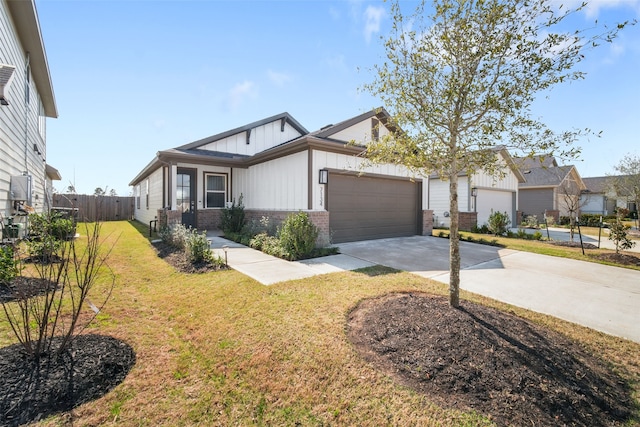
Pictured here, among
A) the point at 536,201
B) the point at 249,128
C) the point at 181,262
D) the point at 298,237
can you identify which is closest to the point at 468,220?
the point at 298,237

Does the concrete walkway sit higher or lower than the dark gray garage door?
lower

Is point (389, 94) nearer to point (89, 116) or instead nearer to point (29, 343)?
point (29, 343)

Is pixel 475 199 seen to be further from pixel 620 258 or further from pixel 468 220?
pixel 620 258

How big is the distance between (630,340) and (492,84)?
11.6 feet

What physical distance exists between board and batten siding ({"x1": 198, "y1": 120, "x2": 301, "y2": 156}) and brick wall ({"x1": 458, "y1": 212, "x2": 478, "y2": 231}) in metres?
10.3

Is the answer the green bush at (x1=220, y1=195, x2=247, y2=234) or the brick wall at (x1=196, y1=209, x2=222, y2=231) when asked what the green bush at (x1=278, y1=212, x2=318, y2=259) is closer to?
the green bush at (x1=220, y1=195, x2=247, y2=234)

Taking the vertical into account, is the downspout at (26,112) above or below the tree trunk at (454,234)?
above

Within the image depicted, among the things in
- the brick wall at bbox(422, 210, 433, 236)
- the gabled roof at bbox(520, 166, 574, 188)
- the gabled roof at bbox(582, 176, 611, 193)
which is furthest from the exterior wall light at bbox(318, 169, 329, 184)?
the gabled roof at bbox(582, 176, 611, 193)

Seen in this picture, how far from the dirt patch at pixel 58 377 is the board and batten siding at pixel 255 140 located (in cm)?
1074

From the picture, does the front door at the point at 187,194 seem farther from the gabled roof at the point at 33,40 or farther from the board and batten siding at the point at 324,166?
the board and batten siding at the point at 324,166

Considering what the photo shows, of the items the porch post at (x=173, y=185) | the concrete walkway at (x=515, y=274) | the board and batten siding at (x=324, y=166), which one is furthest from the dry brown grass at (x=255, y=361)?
the porch post at (x=173, y=185)

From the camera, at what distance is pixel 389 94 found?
387cm

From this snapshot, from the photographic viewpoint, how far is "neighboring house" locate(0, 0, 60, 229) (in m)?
5.72

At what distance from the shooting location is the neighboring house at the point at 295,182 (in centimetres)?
915
